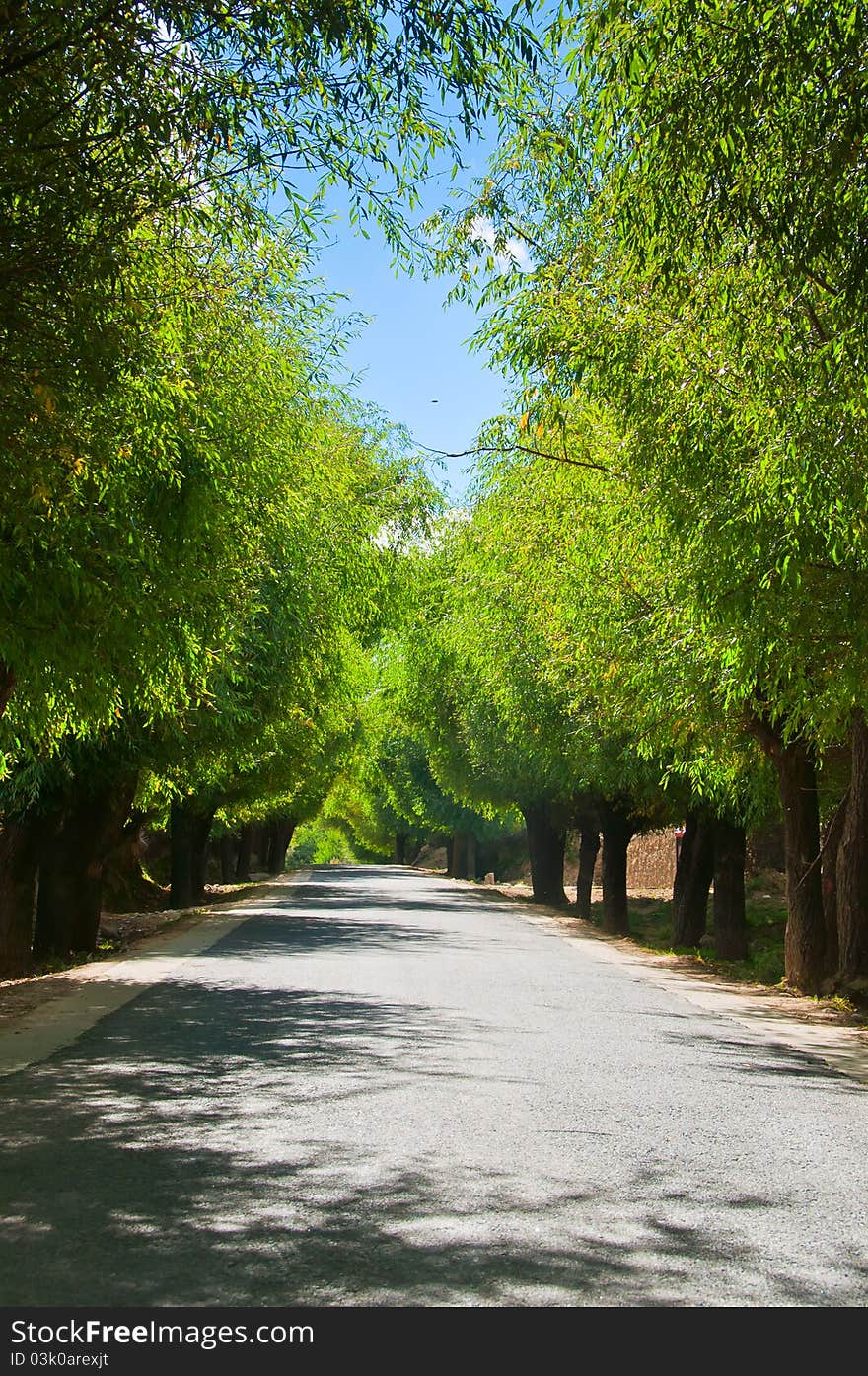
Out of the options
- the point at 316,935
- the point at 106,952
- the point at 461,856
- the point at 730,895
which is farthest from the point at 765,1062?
the point at 461,856

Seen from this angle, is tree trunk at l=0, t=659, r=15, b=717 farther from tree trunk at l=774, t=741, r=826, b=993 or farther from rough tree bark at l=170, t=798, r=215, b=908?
rough tree bark at l=170, t=798, r=215, b=908

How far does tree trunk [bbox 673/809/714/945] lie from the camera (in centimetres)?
A: 2259

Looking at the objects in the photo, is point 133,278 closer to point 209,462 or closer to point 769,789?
point 209,462

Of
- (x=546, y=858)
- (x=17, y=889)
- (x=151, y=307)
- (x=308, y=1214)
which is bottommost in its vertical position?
(x=308, y=1214)

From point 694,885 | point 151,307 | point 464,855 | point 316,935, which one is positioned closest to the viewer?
point 151,307

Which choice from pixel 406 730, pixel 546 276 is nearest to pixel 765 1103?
pixel 546 276

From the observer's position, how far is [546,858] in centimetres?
3709

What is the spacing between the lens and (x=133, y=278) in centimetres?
772

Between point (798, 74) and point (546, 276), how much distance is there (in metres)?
3.74

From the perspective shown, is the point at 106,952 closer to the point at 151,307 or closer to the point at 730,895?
the point at 730,895

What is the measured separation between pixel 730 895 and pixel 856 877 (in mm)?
7069

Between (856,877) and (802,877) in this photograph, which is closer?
(856,877)

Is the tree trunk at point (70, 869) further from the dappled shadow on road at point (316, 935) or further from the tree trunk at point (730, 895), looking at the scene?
the tree trunk at point (730, 895)

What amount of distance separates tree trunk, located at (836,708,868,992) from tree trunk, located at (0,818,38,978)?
10.4 m
